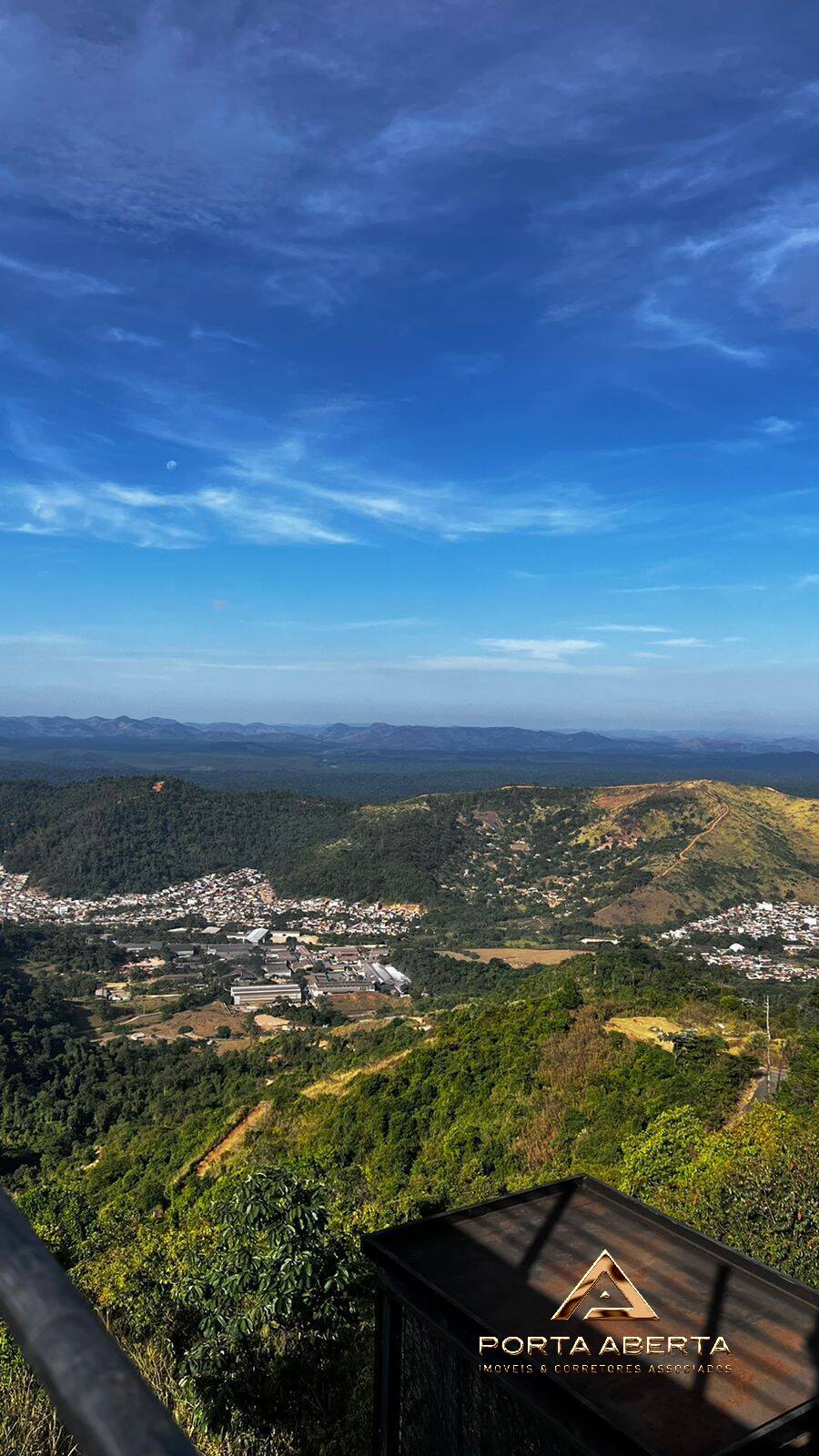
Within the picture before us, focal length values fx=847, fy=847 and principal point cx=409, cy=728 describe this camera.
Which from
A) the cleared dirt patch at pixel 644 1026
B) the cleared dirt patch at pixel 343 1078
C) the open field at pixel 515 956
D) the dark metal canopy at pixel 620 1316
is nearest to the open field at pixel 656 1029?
the cleared dirt patch at pixel 644 1026

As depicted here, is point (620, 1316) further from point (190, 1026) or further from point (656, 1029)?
point (190, 1026)

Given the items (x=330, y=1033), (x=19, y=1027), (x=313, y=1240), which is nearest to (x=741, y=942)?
(x=330, y=1033)

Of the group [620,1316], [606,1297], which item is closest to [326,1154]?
[606,1297]

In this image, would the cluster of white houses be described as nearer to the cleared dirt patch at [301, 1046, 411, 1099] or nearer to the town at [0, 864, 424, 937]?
the town at [0, 864, 424, 937]

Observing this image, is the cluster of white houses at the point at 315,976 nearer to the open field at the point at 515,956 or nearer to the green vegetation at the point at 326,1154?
the open field at the point at 515,956

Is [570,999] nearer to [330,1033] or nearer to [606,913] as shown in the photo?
[330,1033]
